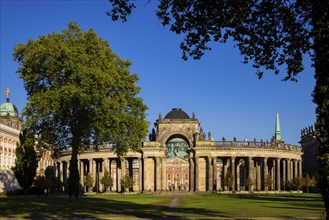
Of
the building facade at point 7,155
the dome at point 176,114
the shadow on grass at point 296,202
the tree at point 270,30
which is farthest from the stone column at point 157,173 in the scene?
the tree at point 270,30

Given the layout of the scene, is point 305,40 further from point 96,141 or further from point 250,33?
point 96,141

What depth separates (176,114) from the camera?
123875 millimetres

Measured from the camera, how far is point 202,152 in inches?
4407

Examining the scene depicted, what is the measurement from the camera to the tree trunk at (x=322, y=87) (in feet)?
64.4

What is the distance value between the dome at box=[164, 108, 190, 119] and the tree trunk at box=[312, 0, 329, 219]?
4055 inches

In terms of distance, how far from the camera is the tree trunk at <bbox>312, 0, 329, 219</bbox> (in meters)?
19.6

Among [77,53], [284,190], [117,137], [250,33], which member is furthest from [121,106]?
[284,190]

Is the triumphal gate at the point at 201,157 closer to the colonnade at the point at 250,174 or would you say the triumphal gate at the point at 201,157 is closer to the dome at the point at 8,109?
the colonnade at the point at 250,174

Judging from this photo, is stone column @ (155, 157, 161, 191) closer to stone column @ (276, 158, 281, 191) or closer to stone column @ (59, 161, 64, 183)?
stone column @ (59, 161, 64, 183)

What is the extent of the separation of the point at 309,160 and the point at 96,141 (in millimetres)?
99510

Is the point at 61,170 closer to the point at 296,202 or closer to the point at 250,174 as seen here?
the point at 250,174

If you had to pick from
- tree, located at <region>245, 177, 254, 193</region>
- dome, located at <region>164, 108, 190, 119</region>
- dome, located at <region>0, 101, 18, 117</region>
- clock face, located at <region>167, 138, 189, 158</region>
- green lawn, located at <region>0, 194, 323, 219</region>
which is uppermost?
dome, located at <region>0, 101, 18, 117</region>

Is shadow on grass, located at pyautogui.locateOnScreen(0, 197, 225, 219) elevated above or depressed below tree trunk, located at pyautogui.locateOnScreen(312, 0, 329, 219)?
below

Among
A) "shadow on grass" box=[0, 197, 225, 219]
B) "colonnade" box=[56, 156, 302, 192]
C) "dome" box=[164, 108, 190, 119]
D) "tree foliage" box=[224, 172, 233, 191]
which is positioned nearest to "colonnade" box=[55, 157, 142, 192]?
"colonnade" box=[56, 156, 302, 192]
